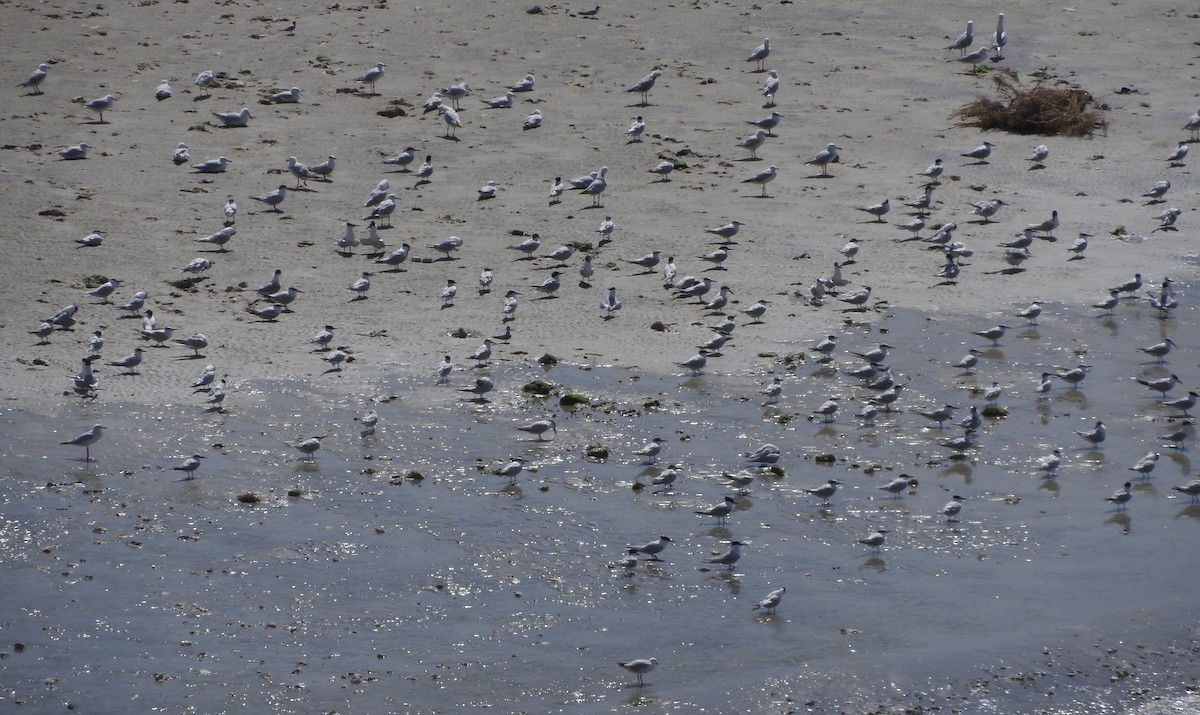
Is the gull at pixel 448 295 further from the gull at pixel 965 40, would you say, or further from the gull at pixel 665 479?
the gull at pixel 965 40

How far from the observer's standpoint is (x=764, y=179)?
2477cm

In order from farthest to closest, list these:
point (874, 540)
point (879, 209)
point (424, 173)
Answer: point (424, 173), point (879, 209), point (874, 540)

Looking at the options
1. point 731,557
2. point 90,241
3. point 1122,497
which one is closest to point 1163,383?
point 1122,497

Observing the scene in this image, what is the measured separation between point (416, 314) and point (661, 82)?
35.7 feet

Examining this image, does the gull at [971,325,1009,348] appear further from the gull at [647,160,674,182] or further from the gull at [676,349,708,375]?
the gull at [647,160,674,182]

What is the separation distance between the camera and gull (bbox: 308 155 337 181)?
24.7 metres

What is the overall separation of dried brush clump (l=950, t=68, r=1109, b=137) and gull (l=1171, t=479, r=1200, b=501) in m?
13.1

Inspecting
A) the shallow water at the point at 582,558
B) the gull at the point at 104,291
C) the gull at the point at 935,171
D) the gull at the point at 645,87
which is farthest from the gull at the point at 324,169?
the gull at the point at 935,171

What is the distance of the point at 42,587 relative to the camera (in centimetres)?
1298

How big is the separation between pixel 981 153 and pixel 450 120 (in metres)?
9.57

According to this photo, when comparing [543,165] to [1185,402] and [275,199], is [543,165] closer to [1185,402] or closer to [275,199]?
[275,199]

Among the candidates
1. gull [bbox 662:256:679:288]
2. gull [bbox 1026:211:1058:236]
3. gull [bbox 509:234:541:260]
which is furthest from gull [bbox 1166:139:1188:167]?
gull [bbox 509:234:541:260]

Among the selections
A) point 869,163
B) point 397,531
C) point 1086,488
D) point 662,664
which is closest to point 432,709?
point 662,664

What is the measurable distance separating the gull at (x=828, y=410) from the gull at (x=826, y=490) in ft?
6.38
